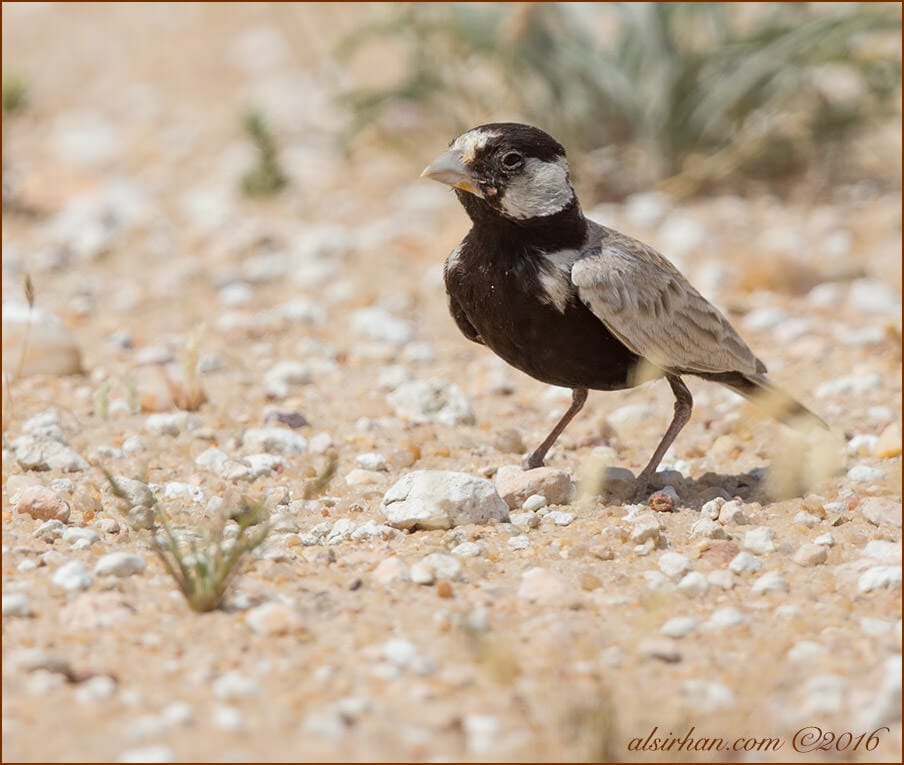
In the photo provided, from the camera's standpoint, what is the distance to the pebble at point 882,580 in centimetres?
334

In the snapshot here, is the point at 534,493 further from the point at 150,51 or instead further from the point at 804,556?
the point at 150,51

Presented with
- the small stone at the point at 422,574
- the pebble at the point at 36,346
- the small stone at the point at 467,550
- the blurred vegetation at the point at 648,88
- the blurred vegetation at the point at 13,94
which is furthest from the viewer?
the blurred vegetation at the point at 13,94

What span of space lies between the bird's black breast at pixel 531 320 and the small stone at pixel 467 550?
0.74 meters

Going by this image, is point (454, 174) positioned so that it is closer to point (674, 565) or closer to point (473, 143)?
point (473, 143)

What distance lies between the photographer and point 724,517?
12.8 ft

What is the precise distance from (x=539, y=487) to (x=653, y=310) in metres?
0.68

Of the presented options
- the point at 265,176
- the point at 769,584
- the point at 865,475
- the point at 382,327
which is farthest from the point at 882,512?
the point at 265,176

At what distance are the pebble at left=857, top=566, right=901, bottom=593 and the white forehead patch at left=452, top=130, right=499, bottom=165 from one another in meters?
1.72

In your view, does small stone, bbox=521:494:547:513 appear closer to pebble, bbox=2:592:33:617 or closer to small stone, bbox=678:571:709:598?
small stone, bbox=678:571:709:598

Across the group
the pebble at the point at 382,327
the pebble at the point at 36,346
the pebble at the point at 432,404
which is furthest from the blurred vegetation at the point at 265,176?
the pebble at the point at 432,404

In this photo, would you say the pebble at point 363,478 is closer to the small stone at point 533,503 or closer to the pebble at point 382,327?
the small stone at point 533,503

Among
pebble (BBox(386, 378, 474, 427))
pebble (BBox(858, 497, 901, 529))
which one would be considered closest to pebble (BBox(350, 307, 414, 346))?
pebble (BBox(386, 378, 474, 427))

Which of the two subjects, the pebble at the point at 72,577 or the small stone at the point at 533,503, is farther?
the small stone at the point at 533,503

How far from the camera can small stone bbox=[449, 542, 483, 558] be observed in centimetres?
359
